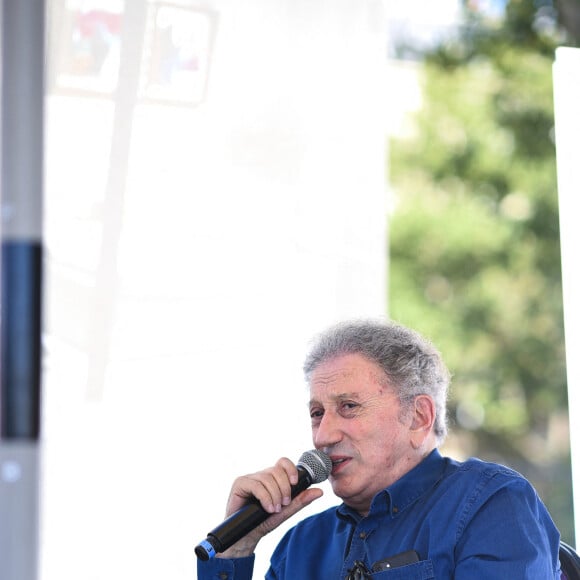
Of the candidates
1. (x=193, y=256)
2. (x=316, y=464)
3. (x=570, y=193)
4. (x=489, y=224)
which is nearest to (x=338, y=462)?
(x=316, y=464)

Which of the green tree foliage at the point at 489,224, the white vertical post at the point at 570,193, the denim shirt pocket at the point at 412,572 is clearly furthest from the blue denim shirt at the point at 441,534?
the green tree foliage at the point at 489,224

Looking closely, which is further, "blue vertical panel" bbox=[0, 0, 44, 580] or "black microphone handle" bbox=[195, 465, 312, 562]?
"black microphone handle" bbox=[195, 465, 312, 562]

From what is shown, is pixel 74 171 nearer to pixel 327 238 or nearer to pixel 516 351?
pixel 327 238

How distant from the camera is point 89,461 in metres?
2.37

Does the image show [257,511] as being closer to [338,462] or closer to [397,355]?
[338,462]

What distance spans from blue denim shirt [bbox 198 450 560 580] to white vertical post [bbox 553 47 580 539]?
67cm

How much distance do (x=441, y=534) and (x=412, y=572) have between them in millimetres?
93

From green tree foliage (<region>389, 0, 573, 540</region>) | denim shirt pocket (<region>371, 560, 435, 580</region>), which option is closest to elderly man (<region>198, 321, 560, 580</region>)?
denim shirt pocket (<region>371, 560, 435, 580</region>)

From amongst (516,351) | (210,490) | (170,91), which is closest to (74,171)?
(170,91)

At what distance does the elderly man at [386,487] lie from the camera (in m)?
1.80

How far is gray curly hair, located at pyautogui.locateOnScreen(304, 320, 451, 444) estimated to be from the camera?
2.03 meters

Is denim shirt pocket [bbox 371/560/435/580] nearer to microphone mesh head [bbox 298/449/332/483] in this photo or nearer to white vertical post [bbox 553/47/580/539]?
microphone mesh head [bbox 298/449/332/483]

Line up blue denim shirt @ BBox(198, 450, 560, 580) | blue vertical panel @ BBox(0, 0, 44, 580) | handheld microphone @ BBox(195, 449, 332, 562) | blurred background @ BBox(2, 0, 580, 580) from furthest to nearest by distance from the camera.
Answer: blurred background @ BBox(2, 0, 580, 580) → handheld microphone @ BBox(195, 449, 332, 562) → blue denim shirt @ BBox(198, 450, 560, 580) → blue vertical panel @ BBox(0, 0, 44, 580)

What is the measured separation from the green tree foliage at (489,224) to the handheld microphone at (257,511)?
7.09 metres
